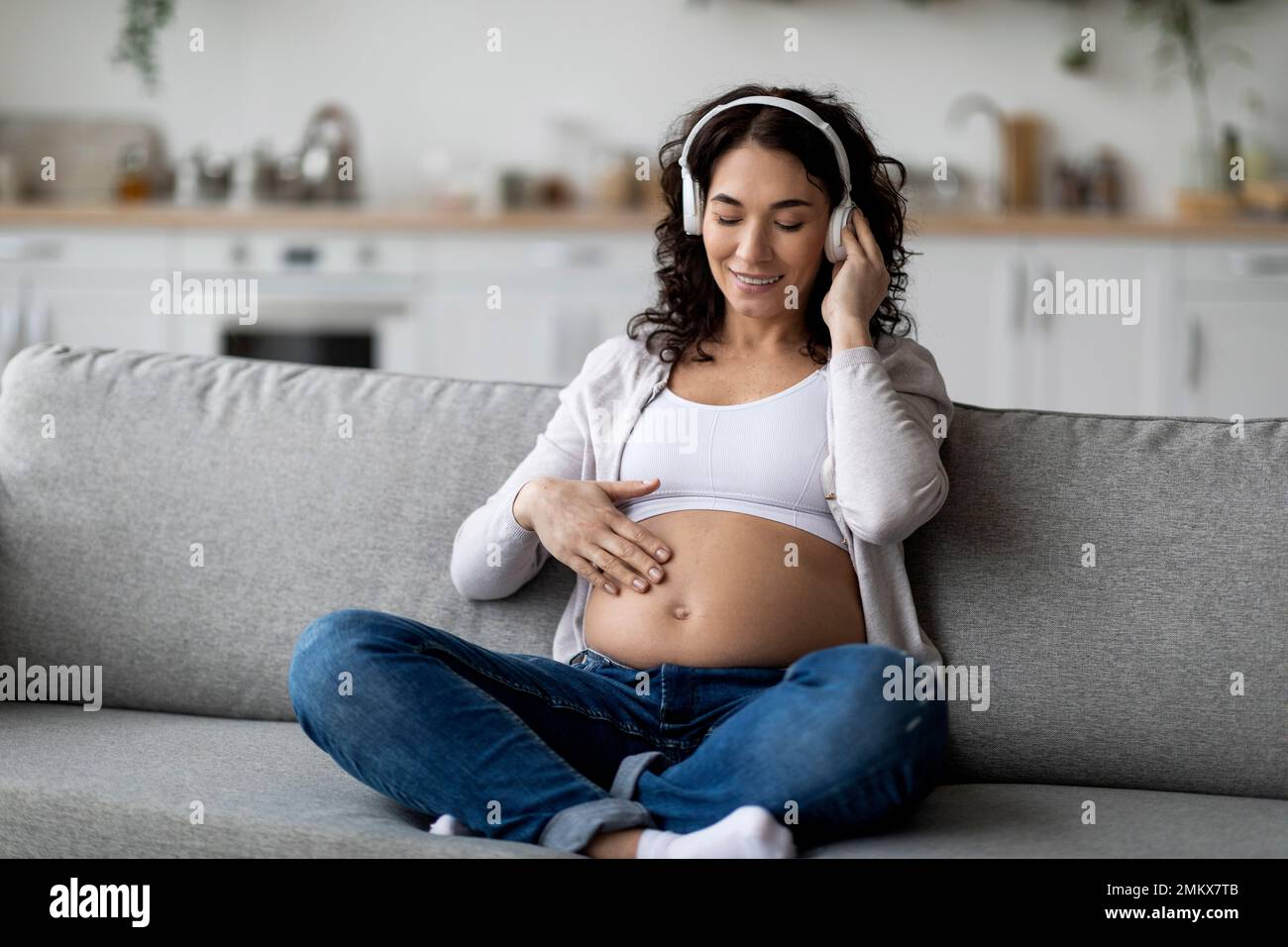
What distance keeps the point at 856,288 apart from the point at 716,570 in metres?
0.35

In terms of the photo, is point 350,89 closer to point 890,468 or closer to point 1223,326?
point 1223,326

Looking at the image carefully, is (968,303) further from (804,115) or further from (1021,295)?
(804,115)

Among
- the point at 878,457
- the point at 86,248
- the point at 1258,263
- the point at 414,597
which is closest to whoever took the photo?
the point at 878,457

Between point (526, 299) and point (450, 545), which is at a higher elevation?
point (526, 299)

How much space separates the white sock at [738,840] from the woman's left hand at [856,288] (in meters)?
0.53

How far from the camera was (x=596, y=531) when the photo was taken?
4.72ft

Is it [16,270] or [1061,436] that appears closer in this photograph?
[1061,436]

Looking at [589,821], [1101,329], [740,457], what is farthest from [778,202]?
[1101,329]

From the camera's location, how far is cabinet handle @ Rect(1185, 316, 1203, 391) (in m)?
3.77

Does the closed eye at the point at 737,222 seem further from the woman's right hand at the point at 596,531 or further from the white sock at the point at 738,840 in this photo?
the white sock at the point at 738,840

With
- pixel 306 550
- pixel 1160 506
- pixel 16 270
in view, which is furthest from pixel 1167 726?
pixel 16 270

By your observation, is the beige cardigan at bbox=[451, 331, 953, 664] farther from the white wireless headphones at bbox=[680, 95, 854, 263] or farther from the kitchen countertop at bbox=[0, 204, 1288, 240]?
the kitchen countertop at bbox=[0, 204, 1288, 240]

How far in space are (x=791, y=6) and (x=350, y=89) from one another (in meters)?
1.46

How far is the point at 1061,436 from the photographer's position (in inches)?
60.7
